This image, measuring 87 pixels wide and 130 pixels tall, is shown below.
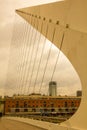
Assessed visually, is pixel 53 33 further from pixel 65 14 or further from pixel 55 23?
pixel 65 14

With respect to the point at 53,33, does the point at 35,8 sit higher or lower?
higher

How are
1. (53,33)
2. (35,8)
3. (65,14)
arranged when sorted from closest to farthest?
(65,14)
(53,33)
(35,8)

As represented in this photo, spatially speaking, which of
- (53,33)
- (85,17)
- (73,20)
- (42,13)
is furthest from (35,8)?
(85,17)

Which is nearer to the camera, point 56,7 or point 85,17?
point 85,17

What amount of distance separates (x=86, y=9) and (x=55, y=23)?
9.29 ft

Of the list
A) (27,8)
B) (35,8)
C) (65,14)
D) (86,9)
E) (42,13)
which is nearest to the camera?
(86,9)

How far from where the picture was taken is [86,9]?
769 cm

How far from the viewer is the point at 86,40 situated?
25.5 ft

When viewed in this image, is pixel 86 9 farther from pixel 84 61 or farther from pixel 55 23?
pixel 55 23

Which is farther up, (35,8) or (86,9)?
(35,8)

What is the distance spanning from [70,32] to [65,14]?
608 mm

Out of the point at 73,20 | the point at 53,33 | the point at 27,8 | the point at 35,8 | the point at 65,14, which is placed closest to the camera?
the point at 73,20

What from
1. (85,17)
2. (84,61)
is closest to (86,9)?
(85,17)

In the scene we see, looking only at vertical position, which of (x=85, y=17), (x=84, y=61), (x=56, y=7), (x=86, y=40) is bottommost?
(x=84, y=61)
